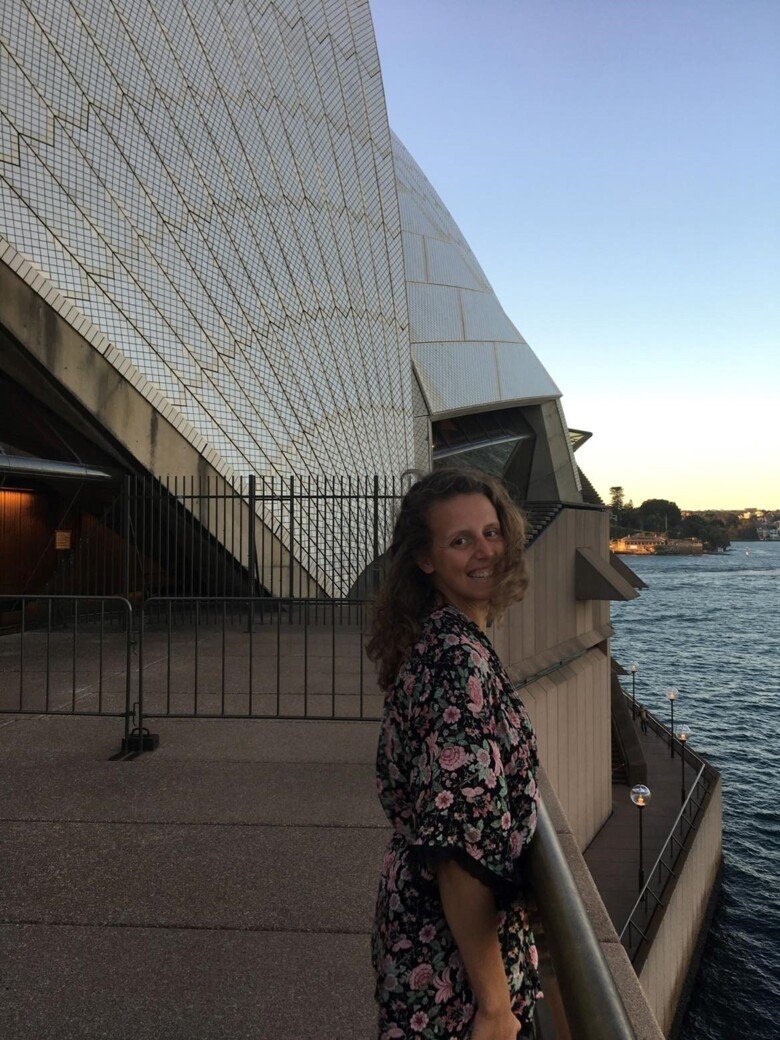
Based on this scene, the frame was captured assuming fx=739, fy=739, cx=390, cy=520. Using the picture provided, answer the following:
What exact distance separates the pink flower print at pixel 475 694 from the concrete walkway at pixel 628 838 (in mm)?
10463

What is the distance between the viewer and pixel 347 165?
17.4 m

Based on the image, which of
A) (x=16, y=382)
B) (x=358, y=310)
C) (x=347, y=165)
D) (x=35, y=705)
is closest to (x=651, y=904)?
(x=35, y=705)

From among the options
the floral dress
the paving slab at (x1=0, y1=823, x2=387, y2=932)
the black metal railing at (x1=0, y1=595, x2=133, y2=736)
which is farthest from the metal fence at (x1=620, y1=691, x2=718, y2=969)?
the floral dress

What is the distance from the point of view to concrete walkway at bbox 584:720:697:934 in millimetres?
11484

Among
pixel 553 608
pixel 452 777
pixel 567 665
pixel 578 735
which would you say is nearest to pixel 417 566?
pixel 452 777

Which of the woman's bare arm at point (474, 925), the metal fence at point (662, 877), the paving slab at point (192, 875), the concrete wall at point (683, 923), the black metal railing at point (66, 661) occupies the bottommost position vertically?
the concrete wall at point (683, 923)

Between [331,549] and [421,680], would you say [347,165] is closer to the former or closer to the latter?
[331,549]

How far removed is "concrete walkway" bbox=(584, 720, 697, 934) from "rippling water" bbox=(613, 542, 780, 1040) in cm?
265

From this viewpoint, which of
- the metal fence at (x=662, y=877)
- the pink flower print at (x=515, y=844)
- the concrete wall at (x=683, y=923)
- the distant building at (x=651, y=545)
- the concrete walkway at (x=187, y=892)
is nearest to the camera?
the pink flower print at (x=515, y=844)

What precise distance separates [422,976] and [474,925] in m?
0.23

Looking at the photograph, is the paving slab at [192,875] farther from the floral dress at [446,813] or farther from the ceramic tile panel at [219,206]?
the ceramic tile panel at [219,206]

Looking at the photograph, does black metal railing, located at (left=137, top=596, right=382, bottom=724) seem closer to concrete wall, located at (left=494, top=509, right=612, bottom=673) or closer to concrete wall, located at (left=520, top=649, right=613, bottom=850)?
concrete wall, located at (left=494, top=509, right=612, bottom=673)

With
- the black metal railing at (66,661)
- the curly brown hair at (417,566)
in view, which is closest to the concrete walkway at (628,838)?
the black metal railing at (66,661)

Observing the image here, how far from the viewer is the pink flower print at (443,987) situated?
1310 mm
